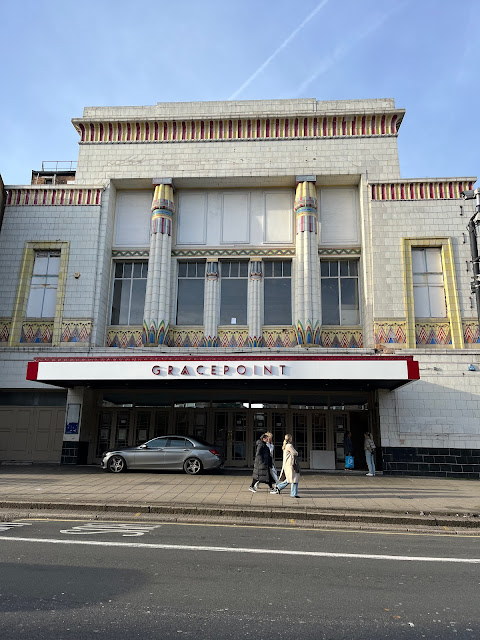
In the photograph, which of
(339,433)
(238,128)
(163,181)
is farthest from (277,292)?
(238,128)

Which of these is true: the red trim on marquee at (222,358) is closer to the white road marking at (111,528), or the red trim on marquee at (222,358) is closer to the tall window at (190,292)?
the tall window at (190,292)

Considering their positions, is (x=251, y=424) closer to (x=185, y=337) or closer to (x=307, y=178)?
(x=185, y=337)

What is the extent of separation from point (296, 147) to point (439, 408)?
38.2 ft

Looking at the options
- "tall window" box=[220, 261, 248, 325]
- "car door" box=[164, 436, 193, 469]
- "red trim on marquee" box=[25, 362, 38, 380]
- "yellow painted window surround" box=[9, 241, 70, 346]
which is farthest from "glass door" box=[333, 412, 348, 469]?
"yellow painted window surround" box=[9, 241, 70, 346]

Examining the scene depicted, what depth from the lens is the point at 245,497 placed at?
1140 cm

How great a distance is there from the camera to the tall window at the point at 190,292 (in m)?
20.0

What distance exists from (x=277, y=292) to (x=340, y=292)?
2.51m

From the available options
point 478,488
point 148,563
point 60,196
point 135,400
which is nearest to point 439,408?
point 478,488

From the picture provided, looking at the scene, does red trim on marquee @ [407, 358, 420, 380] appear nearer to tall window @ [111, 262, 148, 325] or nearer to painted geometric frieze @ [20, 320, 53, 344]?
tall window @ [111, 262, 148, 325]

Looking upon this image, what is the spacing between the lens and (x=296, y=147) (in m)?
20.5

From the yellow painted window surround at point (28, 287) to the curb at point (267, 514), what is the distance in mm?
9779

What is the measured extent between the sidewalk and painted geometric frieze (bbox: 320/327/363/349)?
5.12 meters

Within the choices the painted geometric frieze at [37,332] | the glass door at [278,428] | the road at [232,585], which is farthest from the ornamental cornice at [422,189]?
the road at [232,585]

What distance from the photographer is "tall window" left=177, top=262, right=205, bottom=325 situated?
786 inches
